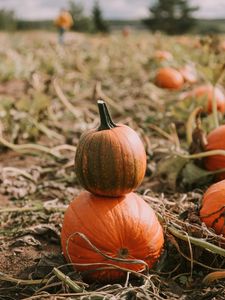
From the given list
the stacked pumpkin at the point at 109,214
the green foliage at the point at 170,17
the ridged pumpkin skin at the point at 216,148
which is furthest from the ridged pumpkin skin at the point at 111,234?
the green foliage at the point at 170,17

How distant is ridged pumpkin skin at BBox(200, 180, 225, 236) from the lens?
9.07 feet

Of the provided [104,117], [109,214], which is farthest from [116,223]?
[104,117]

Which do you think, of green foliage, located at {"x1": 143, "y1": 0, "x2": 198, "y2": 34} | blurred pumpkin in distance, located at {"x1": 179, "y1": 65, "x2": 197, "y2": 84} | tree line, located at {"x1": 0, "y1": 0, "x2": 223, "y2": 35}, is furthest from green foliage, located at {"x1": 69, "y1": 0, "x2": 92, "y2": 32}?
blurred pumpkin in distance, located at {"x1": 179, "y1": 65, "x2": 197, "y2": 84}

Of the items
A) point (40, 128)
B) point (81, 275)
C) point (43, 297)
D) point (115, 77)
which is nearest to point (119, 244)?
point (81, 275)

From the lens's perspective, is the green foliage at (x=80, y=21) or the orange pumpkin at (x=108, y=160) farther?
the green foliage at (x=80, y=21)

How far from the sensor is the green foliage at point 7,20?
3857 centimetres

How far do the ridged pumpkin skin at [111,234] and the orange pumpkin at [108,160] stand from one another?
0.26 feet

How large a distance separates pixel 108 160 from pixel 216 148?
124 cm

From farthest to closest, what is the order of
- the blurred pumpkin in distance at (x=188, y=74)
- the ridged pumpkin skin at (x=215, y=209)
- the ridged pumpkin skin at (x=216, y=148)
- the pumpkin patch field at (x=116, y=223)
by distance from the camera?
the blurred pumpkin in distance at (x=188, y=74) < the ridged pumpkin skin at (x=216, y=148) < the ridged pumpkin skin at (x=215, y=209) < the pumpkin patch field at (x=116, y=223)

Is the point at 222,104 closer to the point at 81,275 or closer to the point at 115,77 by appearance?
the point at 81,275

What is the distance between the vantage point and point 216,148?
12.1ft

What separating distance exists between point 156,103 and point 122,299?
4775 mm

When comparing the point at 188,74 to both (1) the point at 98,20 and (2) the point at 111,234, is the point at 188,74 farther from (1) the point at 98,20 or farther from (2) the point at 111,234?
(1) the point at 98,20

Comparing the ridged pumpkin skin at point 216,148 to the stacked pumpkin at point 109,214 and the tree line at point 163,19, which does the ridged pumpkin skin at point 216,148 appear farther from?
the tree line at point 163,19
